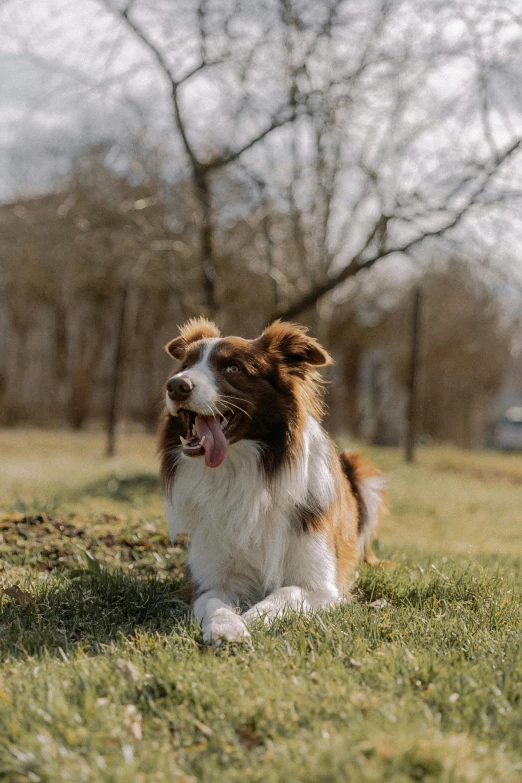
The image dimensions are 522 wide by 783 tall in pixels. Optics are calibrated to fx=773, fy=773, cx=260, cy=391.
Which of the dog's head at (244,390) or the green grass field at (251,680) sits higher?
the dog's head at (244,390)

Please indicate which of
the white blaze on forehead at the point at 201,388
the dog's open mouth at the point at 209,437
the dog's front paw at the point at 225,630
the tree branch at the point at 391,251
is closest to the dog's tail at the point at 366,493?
the dog's open mouth at the point at 209,437

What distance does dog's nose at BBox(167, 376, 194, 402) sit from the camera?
3.96 metres

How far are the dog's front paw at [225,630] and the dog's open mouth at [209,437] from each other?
0.80 m

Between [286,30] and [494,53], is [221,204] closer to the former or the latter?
[286,30]

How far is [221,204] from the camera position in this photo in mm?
11227

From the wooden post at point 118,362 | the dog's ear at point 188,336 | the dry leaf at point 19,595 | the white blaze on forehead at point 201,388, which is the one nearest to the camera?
the white blaze on forehead at point 201,388

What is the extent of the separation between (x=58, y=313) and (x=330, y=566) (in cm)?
2939

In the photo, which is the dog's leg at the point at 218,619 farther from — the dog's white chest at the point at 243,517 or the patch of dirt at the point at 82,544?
the patch of dirt at the point at 82,544

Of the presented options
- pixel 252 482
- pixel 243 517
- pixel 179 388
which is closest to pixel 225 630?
pixel 243 517

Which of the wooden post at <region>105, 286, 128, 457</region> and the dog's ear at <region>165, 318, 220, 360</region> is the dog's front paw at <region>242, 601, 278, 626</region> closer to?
the dog's ear at <region>165, 318, 220, 360</region>

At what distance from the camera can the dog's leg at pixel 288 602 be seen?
3947 mm

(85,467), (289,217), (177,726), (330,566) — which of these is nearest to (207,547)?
(330,566)

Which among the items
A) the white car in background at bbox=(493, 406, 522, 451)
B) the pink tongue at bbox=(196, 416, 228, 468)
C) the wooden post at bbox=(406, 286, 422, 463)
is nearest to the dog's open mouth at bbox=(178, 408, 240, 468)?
the pink tongue at bbox=(196, 416, 228, 468)

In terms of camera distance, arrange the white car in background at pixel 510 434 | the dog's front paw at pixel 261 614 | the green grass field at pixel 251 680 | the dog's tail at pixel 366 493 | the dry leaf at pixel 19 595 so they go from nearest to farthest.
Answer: the green grass field at pixel 251 680 → the dog's front paw at pixel 261 614 → the dry leaf at pixel 19 595 → the dog's tail at pixel 366 493 → the white car in background at pixel 510 434
